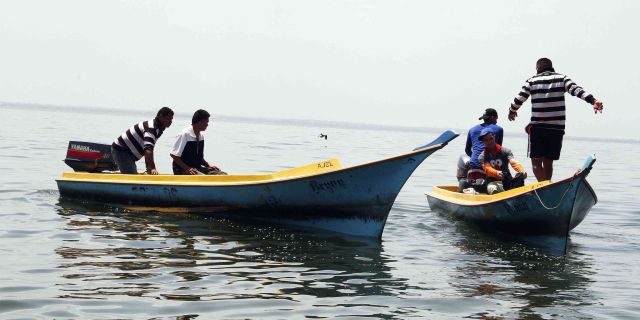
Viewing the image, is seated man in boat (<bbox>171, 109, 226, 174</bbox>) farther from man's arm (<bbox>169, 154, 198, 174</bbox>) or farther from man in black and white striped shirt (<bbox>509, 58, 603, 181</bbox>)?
man in black and white striped shirt (<bbox>509, 58, 603, 181</bbox>)

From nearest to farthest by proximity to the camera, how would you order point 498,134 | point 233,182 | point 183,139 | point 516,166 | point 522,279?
point 522,279 → point 233,182 → point 516,166 → point 183,139 → point 498,134

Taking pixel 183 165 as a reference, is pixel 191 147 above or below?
above

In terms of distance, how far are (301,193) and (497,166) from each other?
3.21m

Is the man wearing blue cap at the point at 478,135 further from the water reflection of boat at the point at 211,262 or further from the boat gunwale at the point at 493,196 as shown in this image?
the water reflection of boat at the point at 211,262

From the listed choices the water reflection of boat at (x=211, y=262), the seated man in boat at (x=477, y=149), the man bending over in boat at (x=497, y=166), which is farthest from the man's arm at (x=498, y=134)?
the water reflection of boat at (x=211, y=262)

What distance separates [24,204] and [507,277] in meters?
8.31

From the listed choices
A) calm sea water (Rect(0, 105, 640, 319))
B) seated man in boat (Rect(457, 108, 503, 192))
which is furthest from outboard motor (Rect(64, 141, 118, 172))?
seated man in boat (Rect(457, 108, 503, 192))

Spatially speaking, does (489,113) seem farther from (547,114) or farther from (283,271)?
(283,271)

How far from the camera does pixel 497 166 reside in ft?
40.3

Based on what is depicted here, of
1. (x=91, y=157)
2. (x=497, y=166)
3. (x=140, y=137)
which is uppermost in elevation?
(x=140, y=137)

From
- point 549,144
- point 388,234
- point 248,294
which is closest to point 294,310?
point 248,294

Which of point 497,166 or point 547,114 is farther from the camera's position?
point 497,166

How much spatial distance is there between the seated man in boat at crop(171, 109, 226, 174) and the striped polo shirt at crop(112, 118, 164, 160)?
370mm

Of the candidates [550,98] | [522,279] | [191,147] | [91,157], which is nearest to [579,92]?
[550,98]
